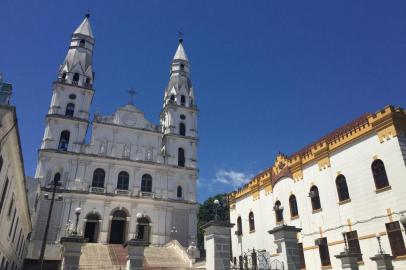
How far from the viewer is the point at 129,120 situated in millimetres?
42156

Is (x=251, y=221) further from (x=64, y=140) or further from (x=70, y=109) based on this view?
(x=70, y=109)

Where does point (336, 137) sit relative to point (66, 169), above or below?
below

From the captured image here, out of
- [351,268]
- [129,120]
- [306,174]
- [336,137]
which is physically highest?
[129,120]

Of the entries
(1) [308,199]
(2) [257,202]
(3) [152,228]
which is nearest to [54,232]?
(3) [152,228]

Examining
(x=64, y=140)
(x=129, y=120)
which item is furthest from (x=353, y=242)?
(x=64, y=140)

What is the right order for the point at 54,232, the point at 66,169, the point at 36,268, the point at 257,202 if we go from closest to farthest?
the point at 257,202 < the point at 36,268 < the point at 54,232 < the point at 66,169

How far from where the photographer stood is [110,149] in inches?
1569

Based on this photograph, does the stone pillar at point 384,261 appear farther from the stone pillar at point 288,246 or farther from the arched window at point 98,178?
the arched window at point 98,178

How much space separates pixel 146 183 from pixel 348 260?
27132 mm

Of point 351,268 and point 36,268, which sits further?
point 36,268

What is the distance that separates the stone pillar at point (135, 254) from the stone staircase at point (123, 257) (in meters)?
12.0

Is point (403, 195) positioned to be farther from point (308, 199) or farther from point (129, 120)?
point (129, 120)

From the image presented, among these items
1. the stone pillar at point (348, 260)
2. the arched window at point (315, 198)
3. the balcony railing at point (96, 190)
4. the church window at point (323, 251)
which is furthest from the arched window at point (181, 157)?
the stone pillar at point (348, 260)

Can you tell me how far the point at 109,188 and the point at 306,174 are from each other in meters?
23.6
